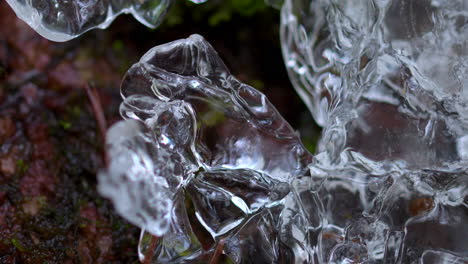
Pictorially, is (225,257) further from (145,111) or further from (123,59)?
(123,59)

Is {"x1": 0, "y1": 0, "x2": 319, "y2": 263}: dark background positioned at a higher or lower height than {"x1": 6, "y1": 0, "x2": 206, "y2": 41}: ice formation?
lower

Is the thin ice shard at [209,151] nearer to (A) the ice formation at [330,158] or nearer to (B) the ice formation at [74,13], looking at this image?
(A) the ice formation at [330,158]

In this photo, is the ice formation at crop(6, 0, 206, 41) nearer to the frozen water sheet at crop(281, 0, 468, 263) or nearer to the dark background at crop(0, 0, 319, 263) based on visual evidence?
the dark background at crop(0, 0, 319, 263)

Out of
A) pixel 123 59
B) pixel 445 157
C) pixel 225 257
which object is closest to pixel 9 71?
pixel 123 59

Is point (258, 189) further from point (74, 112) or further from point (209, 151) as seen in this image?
point (74, 112)

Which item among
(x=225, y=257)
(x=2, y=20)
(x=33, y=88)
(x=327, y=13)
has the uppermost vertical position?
(x=327, y=13)

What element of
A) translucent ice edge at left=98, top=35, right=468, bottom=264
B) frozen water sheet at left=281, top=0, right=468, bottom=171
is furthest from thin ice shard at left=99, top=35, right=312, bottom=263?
frozen water sheet at left=281, top=0, right=468, bottom=171

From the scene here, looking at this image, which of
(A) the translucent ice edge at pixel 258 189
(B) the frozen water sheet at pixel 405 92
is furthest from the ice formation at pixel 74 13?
(B) the frozen water sheet at pixel 405 92
